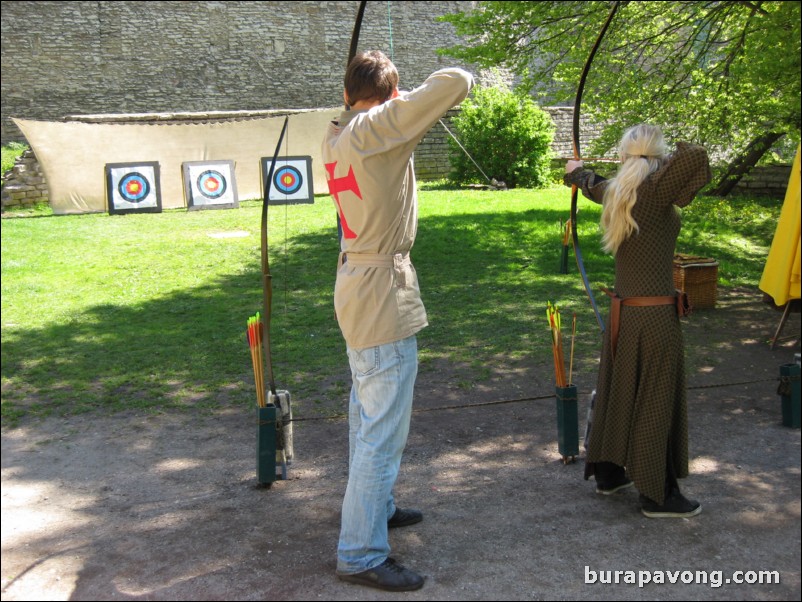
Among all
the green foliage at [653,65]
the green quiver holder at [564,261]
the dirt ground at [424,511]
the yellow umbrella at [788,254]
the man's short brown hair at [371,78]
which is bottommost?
the dirt ground at [424,511]

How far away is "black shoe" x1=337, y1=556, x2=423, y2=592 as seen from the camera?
7.98 feet

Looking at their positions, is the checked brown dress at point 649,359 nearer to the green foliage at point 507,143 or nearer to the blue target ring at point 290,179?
the blue target ring at point 290,179

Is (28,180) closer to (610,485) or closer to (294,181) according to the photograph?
(294,181)

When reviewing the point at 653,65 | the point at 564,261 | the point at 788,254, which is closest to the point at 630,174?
the point at 788,254

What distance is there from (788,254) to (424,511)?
157 centimetres

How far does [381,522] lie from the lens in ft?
8.19

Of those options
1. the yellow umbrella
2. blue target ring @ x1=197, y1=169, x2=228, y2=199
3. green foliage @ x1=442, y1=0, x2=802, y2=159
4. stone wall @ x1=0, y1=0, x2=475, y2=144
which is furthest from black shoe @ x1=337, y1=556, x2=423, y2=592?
stone wall @ x1=0, y1=0, x2=475, y2=144

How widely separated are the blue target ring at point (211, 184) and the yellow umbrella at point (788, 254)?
10.6 metres

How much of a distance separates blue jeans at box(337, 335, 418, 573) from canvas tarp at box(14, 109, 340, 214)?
9839 mm

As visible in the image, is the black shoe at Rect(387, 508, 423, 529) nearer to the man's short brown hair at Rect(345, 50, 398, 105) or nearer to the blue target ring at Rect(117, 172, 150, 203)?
the man's short brown hair at Rect(345, 50, 398, 105)

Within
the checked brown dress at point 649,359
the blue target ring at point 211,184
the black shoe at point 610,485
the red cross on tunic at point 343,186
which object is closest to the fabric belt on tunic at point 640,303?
the checked brown dress at point 649,359

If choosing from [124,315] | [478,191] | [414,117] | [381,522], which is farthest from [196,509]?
[478,191]

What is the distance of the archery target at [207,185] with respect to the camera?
12.3 metres

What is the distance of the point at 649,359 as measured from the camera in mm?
2934
